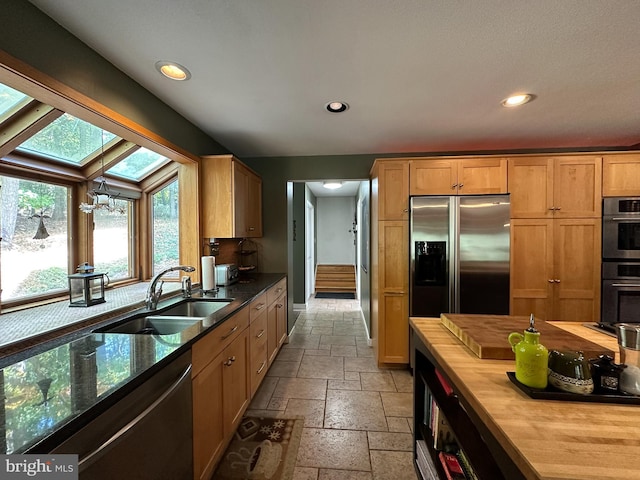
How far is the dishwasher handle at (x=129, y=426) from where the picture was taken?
75 cm

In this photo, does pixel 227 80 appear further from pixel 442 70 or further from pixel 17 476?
pixel 17 476

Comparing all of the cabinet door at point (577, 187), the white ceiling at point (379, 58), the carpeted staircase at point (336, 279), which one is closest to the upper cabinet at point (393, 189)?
the white ceiling at point (379, 58)

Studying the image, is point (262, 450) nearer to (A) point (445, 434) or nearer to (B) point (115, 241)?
(A) point (445, 434)

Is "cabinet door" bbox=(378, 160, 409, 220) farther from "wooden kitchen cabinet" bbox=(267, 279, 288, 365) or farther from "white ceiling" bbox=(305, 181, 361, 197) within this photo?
"white ceiling" bbox=(305, 181, 361, 197)

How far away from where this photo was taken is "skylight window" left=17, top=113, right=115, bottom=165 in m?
1.76

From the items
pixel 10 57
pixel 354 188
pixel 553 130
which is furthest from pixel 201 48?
pixel 354 188

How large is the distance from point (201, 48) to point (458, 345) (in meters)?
2.05

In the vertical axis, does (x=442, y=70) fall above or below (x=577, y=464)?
above

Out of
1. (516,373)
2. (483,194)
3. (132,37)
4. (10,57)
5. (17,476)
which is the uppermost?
(132,37)

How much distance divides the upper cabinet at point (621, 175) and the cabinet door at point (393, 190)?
6.17 feet

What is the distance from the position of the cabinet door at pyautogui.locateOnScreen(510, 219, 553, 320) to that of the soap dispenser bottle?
2124mm

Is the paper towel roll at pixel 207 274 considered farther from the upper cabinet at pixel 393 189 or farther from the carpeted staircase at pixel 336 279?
the carpeted staircase at pixel 336 279

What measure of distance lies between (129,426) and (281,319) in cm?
232

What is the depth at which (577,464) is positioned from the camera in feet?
1.85
